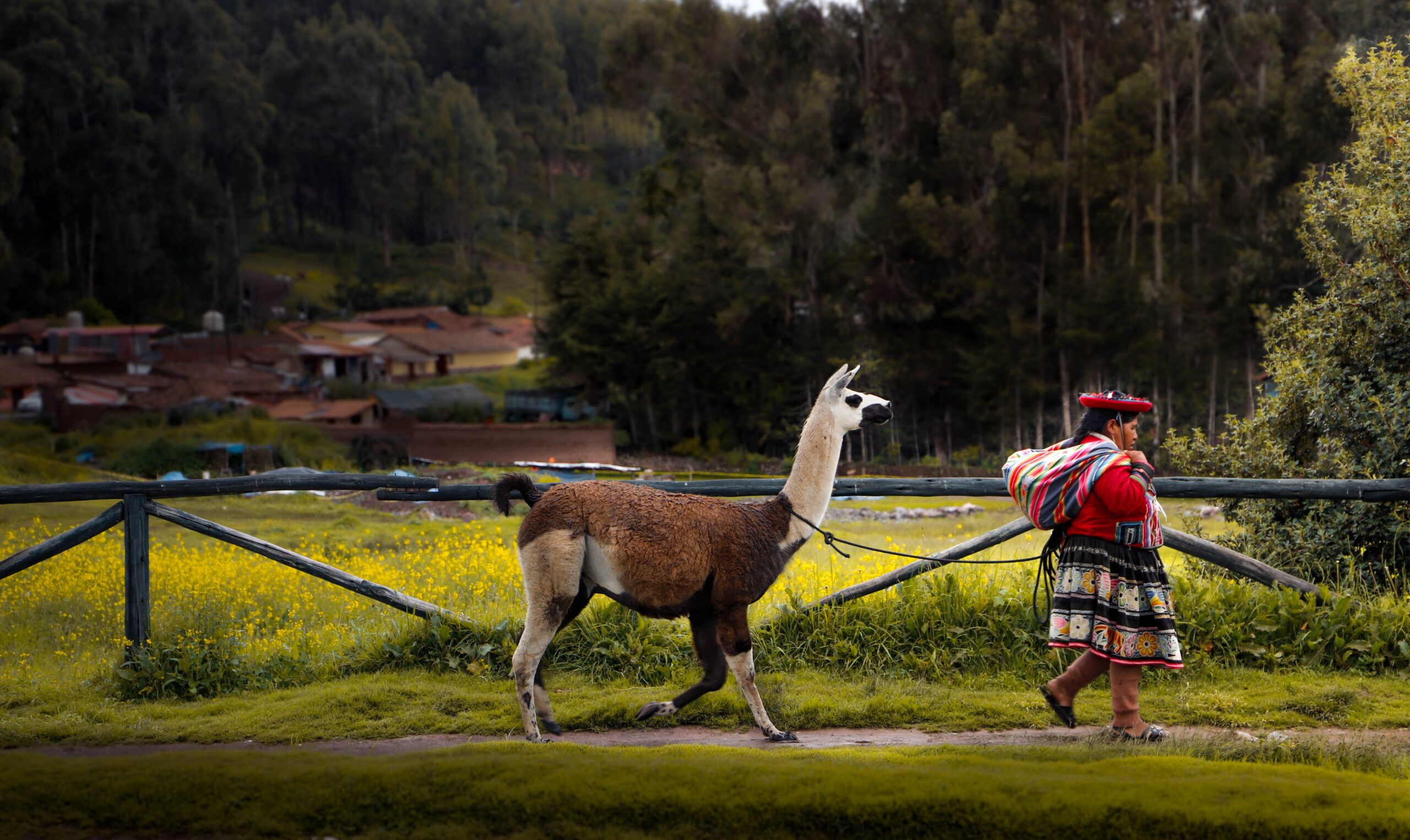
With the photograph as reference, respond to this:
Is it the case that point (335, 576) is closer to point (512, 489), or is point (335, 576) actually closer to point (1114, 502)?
point (512, 489)

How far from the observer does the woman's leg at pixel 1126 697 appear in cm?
586

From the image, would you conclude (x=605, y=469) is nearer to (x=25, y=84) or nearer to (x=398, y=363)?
(x=398, y=363)

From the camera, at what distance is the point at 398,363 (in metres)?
67.4

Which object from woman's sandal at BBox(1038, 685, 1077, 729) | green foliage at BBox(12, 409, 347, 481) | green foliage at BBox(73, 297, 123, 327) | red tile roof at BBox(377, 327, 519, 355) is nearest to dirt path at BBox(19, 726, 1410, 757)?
woman's sandal at BBox(1038, 685, 1077, 729)

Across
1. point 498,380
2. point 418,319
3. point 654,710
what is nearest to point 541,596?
point 654,710

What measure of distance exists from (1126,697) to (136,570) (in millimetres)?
6210

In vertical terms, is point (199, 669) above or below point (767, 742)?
above

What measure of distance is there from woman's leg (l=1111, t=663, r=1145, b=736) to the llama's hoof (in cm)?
244

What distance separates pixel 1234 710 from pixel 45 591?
969cm

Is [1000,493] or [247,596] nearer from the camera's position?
[1000,493]

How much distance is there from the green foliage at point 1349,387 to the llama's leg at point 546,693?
5633mm

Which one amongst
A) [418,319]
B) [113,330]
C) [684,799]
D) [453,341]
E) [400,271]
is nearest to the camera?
[684,799]

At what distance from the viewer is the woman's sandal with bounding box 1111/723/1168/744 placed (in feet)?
19.0

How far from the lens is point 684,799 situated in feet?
13.4
